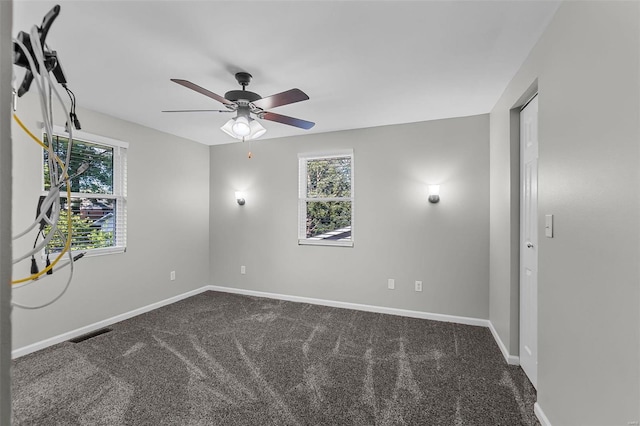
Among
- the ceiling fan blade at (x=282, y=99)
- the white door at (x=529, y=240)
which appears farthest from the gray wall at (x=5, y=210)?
the white door at (x=529, y=240)

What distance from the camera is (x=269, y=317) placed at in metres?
3.72

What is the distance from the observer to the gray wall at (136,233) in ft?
9.12

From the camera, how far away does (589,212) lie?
1384mm

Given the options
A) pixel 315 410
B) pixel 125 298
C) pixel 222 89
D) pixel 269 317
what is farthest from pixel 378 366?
pixel 125 298

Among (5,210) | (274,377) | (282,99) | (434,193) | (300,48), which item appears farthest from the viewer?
(434,193)

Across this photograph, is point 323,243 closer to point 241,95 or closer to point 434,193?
point 434,193

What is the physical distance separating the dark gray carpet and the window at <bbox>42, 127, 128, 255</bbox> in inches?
40.8

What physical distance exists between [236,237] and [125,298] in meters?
1.70

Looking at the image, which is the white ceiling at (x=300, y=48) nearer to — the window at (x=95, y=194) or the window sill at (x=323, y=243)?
the window at (x=95, y=194)

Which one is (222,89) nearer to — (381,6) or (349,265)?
(381,6)

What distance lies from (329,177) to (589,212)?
126 inches

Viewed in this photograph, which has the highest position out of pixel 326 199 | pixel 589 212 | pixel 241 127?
pixel 241 127

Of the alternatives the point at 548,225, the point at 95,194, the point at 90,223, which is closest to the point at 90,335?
the point at 90,223

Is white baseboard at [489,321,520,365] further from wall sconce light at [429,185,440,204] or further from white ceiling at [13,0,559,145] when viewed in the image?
white ceiling at [13,0,559,145]
